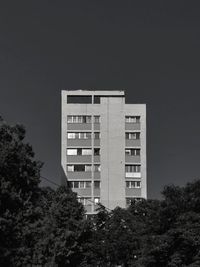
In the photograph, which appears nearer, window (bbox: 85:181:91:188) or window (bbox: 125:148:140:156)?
window (bbox: 85:181:91:188)

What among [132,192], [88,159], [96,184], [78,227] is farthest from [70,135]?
[78,227]

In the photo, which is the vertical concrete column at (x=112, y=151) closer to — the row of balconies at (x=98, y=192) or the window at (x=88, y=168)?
the row of balconies at (x=98, y=192)

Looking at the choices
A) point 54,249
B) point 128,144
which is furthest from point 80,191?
point 54,249

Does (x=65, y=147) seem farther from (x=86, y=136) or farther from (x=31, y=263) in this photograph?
(x=31, y=263)

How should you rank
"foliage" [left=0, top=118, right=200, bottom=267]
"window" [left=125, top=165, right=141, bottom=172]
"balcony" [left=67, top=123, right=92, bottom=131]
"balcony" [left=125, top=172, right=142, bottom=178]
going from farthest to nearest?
"balcony" [left=67, top=123, right=92, bottom=131], "window" [left=125, top=165, right=141, bottom=172], "balcony" [left=125, top=172, right=142, bottom=178], "foliage" [left=0, top=118, right=200, bottom=267]

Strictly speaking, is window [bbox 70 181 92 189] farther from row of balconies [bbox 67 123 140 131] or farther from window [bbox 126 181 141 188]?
row of balconies [bbox 67 123 140 131]

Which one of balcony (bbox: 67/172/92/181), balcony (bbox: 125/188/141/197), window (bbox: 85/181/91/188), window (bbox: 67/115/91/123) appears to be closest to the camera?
balcony (bbox: 125/188/141/197)

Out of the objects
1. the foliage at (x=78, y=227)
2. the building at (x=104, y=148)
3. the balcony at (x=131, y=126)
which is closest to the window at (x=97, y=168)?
the building at (x=104, y=148)

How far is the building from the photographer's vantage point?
228 ft

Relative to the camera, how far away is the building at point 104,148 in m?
69.4

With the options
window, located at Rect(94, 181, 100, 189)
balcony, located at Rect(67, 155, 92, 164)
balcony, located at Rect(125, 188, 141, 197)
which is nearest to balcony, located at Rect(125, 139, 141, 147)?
balcony, located at Rect(67, 155, 92, 164)

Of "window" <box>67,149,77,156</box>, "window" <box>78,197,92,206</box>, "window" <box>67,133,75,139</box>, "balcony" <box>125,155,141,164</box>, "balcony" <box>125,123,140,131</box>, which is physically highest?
"balcony" <box>125,123,140,131</box>

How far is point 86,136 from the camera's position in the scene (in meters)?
71.4

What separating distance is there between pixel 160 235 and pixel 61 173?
46.2m
